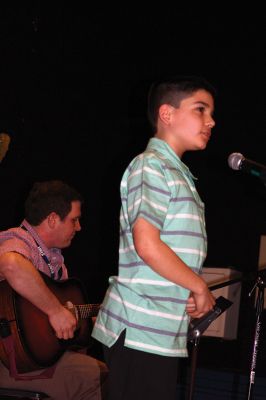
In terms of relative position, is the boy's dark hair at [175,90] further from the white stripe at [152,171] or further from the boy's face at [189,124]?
the white stripe at [152,171]

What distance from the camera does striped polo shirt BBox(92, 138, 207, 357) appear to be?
4.88 feet

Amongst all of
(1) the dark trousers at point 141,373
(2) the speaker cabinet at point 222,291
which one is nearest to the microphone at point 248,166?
(1) the dark trousers at point 141,373

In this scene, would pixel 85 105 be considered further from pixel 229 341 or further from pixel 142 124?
pixel 229 341

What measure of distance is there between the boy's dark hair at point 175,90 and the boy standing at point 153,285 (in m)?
0.19

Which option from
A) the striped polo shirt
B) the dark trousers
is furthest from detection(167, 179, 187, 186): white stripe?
Answer: the dark trousers

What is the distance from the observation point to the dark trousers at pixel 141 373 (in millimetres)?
1500

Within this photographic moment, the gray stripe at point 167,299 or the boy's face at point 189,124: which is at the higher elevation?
the boy's face at point 189,124

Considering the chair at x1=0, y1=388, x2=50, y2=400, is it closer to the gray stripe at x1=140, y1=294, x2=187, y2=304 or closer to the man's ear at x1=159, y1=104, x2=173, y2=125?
the gray stripe at x1=140, y1=294, x2=187, y2=304

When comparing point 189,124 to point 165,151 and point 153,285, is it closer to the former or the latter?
point 165,151

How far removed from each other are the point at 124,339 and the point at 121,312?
7 cm

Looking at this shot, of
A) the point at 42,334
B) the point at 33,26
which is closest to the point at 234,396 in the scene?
the point at 42,334

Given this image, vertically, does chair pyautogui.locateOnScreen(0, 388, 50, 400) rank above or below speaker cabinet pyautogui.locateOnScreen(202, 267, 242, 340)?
below

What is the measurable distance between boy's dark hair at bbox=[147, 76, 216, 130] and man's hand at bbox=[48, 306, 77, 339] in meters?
0.97

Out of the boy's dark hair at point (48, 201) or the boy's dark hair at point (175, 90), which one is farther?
the boy's dark hair at point (48, 201)
